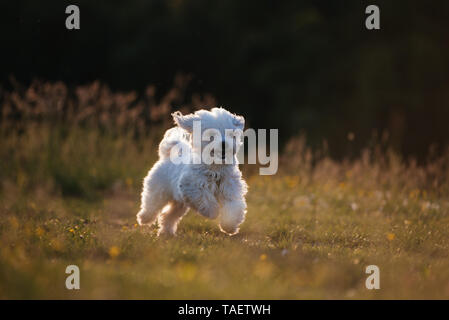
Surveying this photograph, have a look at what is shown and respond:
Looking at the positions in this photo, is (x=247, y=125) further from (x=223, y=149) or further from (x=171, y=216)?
(x=223, y=149)

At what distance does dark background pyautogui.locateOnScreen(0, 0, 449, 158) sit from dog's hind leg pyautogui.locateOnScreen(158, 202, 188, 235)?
36.3 feet

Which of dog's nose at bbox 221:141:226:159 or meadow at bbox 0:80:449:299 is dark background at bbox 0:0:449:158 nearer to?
meadow at bbox 0:80:449:299

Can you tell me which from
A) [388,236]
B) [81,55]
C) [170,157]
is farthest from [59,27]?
[388,236]

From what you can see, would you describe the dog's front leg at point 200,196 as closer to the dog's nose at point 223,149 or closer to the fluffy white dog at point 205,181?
the fluffy white dog at point 205,181

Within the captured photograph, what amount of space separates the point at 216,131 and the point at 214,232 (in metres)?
1.25

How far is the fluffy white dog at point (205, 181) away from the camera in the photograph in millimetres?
5453

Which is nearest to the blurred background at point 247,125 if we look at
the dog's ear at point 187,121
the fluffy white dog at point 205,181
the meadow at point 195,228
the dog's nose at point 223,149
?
the meadow at point 195,228

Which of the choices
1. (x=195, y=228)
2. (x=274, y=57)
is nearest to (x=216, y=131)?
(x=195, y=228)

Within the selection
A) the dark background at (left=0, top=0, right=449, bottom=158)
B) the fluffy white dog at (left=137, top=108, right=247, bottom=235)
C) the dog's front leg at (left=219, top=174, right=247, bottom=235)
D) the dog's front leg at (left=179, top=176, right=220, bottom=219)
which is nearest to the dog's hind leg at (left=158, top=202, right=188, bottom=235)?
the fluffy white dog at (left=137, top=108, right=247, bottom=235)

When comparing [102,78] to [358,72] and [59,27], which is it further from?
[358,72]

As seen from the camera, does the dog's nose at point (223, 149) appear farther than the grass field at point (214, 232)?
Yes

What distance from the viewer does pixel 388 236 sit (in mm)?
5672

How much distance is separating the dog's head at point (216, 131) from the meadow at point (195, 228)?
35.1 inches
